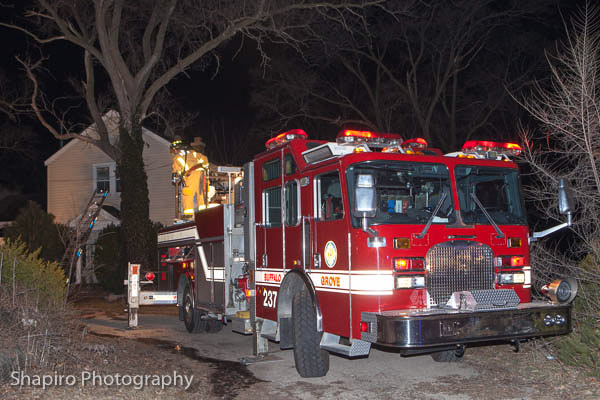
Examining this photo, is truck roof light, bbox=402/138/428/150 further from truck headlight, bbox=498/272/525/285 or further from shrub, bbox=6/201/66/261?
shrub, bbox=6/201/66/261

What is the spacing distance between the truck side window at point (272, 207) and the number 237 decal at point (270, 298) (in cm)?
88

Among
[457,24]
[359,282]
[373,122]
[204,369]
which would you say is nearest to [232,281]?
[204,369]

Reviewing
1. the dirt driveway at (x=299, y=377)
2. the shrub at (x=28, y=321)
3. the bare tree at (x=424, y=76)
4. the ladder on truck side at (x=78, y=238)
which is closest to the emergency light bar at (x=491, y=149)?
the dirt driveway at (x=299, y=377)

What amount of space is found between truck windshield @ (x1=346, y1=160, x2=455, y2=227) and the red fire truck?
0.05 ft

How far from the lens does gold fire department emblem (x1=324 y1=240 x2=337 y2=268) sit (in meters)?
6.74

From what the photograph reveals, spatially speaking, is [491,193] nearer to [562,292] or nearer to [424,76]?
[562,292]

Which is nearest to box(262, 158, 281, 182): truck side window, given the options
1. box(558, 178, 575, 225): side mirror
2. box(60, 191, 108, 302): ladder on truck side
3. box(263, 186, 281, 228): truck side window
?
box(263, 186, 281, 228): truck side window

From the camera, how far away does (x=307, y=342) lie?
279 inches

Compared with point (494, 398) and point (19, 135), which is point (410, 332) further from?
point (19, 135)

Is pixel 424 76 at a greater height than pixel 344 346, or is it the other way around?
pixel 424 76

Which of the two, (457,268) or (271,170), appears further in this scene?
(271,170)

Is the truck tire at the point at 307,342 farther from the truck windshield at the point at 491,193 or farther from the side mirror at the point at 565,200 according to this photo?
the side mirror at the point at 565,200

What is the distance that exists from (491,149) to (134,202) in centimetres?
1452

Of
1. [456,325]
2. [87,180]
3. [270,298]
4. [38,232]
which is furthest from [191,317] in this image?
[87,180]
